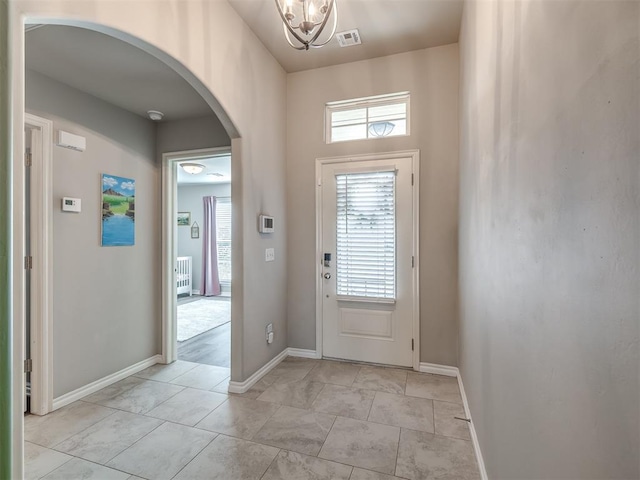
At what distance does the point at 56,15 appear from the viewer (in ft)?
4.24

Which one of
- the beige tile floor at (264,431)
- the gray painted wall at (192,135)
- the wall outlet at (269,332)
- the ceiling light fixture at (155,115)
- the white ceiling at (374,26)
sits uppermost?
the white ceiling at (374,26)

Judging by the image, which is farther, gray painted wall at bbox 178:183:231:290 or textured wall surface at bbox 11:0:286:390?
gray painted wall at bbox 178:183:231:290

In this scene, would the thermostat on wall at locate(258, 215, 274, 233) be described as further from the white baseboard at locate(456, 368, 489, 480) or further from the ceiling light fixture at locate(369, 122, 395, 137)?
the white baseboard at locate(456, 368, 489, 480)

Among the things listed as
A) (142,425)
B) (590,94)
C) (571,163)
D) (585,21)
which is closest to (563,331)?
(571,163)

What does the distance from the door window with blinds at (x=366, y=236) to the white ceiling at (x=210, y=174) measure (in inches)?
108

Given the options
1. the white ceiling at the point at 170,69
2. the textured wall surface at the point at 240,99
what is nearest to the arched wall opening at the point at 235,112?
the textured wall surface at the point at 240,99

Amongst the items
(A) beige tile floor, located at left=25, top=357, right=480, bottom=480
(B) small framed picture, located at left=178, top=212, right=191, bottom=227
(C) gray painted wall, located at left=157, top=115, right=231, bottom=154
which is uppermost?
(C) gray painted wall, located at left=157, top=115, right=231, bottom=154

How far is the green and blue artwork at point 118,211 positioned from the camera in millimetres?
2850

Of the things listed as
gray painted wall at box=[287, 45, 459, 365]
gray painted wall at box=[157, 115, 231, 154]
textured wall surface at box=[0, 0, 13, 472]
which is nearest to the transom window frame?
gray painted wall at box=[287, 45, 459, 365]

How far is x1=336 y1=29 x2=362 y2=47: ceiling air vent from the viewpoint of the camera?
2.77 metres

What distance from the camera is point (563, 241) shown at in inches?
31.6

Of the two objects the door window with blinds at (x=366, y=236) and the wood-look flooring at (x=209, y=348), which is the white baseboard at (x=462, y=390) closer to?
the door window with blinds at (x=366, y=236)

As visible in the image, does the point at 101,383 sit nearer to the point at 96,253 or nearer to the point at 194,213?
the point at 96,253

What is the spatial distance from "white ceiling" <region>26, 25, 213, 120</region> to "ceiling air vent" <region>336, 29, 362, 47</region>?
4.82 feet
